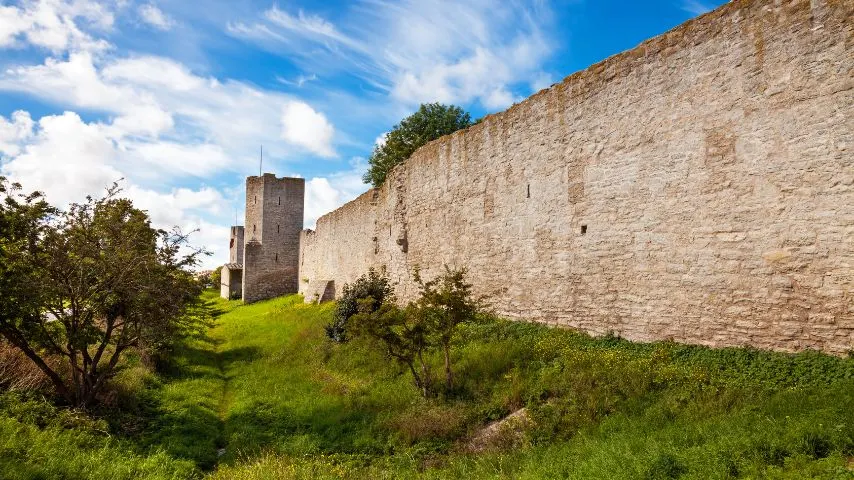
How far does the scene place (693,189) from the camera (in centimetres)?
805

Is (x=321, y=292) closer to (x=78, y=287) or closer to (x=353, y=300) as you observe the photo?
(x=353, y=300)

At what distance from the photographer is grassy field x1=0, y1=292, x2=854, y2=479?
4805 mm

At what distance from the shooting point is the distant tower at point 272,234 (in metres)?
31.4

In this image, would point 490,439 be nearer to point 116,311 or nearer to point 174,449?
point 174,449

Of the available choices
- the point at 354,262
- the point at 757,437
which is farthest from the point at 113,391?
the point at 354,262

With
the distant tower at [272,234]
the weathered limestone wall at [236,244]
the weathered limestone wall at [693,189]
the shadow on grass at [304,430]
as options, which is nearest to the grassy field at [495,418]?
the shadow on grass at [304,430]

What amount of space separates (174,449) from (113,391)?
9.59ft

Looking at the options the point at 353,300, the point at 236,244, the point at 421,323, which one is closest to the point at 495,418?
the point at 421,323

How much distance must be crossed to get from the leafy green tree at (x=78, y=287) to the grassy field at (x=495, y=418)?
0.98m

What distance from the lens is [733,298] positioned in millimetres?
7438

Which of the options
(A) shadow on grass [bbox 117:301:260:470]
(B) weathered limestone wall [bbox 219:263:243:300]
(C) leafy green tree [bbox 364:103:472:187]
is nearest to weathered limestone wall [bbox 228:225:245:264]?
(B) weathered limestone wall [bbox 219:263:243:300]

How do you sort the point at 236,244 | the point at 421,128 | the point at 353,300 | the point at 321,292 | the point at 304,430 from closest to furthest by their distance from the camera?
the point at 304,430 < the point at 353,300 < the point at 321,292 < the point at 421,128 < the point at 236,244

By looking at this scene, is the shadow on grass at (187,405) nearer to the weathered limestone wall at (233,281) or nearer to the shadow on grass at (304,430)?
the shadow on grass at (304,430)

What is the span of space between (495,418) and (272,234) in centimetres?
2690
